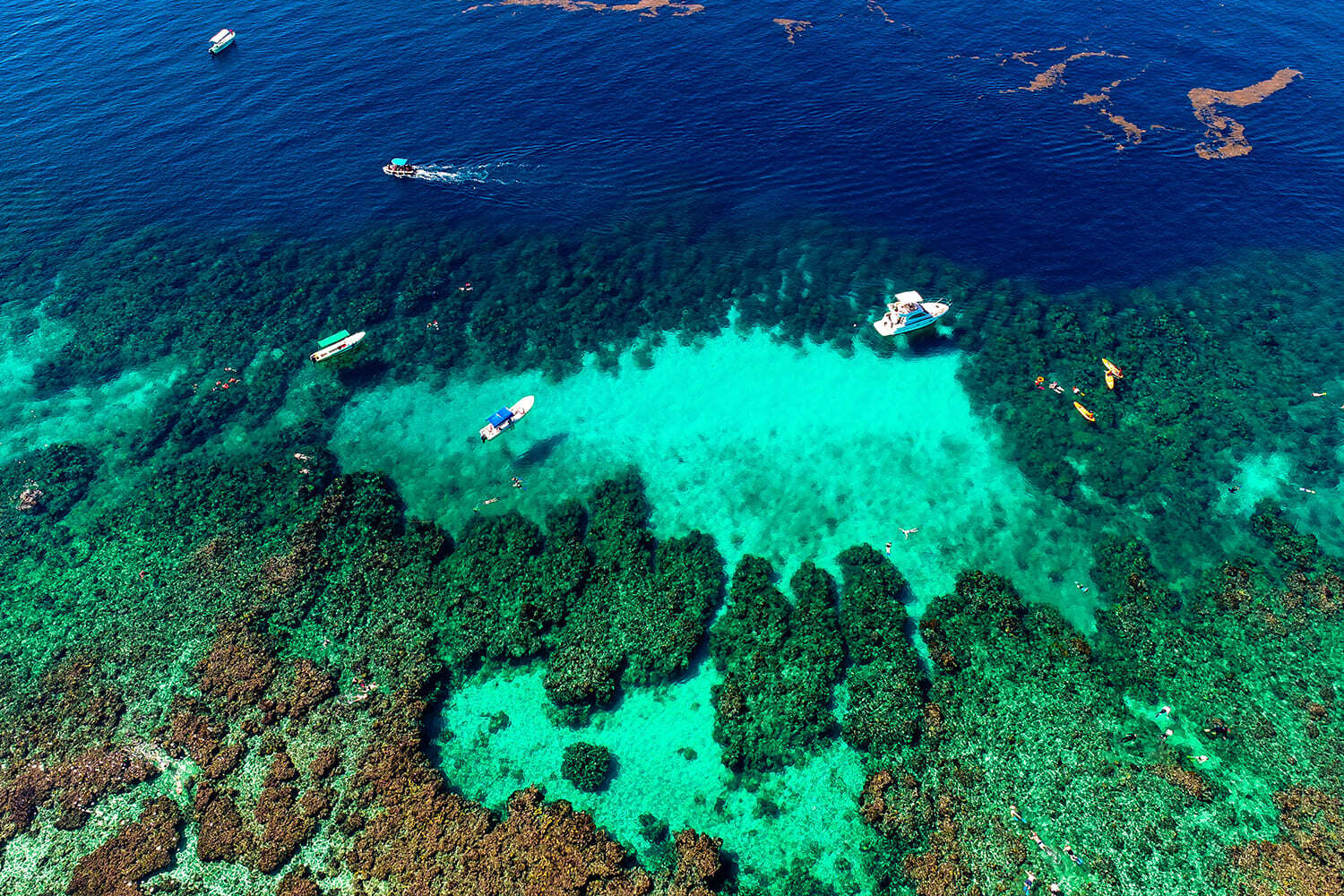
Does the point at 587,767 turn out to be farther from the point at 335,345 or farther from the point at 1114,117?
the point at 1114,117

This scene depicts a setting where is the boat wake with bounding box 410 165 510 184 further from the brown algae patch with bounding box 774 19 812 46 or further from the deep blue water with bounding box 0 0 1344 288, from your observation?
the brown algae patch with bounding box 774 19 812 46

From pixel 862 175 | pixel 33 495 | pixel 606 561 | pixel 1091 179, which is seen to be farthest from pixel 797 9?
pixel 33 495

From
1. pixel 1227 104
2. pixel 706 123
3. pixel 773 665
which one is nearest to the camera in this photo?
pixel 773 665

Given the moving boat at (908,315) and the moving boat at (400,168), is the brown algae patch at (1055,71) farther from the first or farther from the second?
the moving boat at (400,168)

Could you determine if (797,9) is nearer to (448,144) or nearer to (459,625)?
(448,144)

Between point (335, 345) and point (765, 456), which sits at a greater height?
point (335, 345)

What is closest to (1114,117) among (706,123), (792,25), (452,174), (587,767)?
(792,25)

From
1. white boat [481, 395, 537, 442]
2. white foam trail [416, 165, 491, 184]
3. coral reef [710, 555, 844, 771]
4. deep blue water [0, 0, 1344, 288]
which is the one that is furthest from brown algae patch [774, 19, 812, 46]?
coral reef [710, 555, 844, 771]
